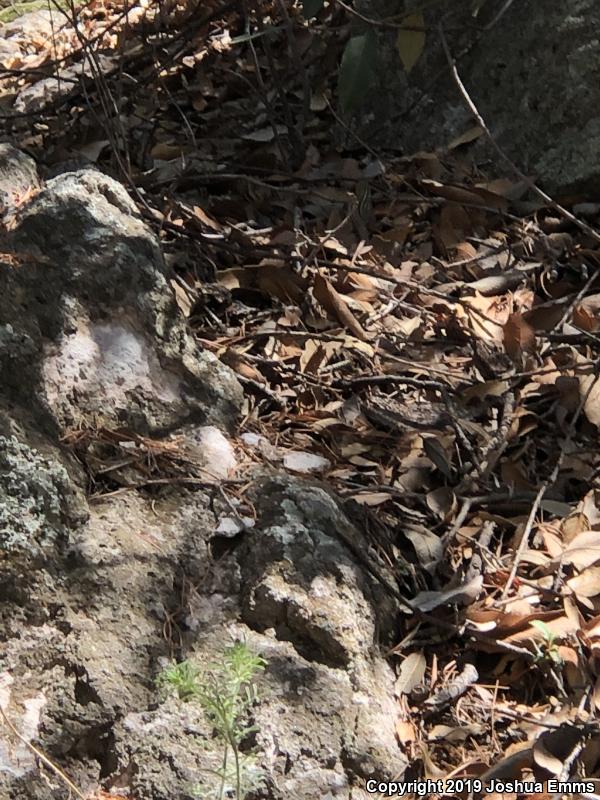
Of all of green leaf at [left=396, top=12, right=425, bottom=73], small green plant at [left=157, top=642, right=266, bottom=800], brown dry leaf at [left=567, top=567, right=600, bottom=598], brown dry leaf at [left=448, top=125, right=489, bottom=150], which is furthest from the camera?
brown dry leaf at [left=448, top=125, right=489, bottom=150]

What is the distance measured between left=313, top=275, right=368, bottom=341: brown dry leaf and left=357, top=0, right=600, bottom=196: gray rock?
90 centimetres

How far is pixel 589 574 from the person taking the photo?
193cm

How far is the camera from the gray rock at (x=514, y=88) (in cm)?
302

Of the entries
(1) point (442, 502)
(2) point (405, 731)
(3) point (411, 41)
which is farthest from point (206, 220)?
(2) point (405, 731)

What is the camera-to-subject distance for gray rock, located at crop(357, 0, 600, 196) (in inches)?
119

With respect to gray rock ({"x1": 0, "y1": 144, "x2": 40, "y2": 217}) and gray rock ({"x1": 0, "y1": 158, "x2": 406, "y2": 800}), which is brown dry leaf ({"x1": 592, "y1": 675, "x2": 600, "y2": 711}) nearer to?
gray rock ({"x1": 0, "y1": 158, "x2": 406, "y2": 800})

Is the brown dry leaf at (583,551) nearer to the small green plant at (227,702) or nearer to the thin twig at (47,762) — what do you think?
the small green plant at (227,702)

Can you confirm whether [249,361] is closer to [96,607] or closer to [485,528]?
[485,528]

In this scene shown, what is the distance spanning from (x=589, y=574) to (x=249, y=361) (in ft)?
3.23

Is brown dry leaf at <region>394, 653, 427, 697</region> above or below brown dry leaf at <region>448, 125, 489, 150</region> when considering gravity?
below

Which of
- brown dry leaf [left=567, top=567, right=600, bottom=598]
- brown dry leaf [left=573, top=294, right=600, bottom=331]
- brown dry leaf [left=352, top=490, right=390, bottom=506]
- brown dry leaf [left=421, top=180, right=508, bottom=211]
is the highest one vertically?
brown dry leaf [left=421, top=180, right=508, bottom=211]

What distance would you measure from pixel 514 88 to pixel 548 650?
80.8 inches

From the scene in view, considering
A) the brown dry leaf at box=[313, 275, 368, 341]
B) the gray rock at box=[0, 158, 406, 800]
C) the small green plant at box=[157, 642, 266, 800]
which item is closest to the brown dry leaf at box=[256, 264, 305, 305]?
the brown dry leaf at box=[313, 275, 368, 341]

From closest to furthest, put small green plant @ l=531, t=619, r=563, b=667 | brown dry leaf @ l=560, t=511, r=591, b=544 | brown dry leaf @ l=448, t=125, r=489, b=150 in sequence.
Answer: small green plant @ l=531, t=619, r=563, b=667 < brown dry leaf @ l=560, t=511, r=591, b=544 < brown dry leaf @ l=448, t=125, r=489, b=150
